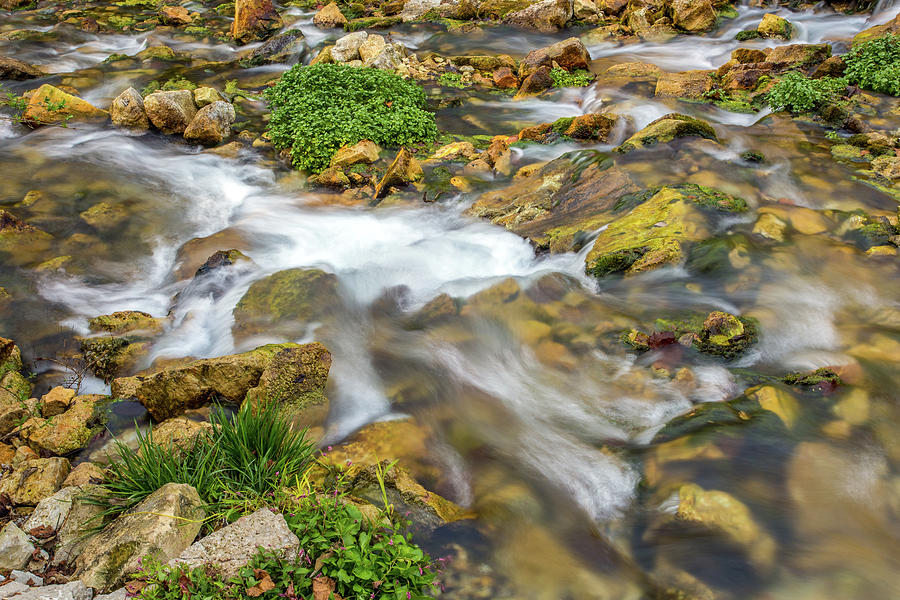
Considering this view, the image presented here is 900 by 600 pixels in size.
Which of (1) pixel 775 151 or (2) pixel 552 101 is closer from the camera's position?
(1) pixel 775 151

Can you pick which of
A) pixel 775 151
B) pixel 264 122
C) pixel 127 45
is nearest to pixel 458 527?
pixel 775 151

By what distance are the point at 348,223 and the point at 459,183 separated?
1.99m

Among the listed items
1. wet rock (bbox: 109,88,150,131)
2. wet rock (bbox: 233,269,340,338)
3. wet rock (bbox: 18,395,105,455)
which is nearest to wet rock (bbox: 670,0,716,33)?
wet rock (bbox: 233,269,340,338)

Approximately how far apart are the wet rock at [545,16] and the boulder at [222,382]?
14.5 metres

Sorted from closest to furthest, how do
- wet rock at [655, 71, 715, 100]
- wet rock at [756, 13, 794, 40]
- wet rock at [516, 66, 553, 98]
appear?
wet rock at [655, 71, 715, 100] → wet rock at [516, 66, 553, 98] → wet rock at [756, 13, 794, 40]

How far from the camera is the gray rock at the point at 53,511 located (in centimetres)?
396

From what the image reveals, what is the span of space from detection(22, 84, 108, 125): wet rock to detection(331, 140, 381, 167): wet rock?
17.9 feet

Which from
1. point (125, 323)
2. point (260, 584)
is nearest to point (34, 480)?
point (260, 584)

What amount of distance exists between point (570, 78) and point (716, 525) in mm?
11268

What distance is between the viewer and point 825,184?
809 centimetres

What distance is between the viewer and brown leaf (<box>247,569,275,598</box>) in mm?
3184

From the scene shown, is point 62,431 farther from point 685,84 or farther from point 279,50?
point 279,50

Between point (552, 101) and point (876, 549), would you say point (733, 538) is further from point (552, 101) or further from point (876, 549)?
point (552, 101)

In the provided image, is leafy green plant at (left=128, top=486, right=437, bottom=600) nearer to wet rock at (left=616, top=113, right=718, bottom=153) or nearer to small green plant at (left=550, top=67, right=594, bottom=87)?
wet rock at (left=616, top=113, right=718, bottom=153)
